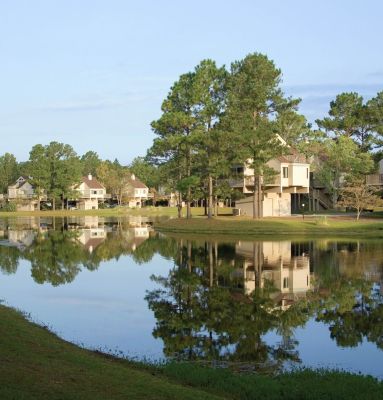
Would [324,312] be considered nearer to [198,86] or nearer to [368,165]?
[198,86]

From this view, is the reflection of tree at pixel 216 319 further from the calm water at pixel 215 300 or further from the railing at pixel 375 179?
the railing at pixel 375 179

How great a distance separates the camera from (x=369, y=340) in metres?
16.3

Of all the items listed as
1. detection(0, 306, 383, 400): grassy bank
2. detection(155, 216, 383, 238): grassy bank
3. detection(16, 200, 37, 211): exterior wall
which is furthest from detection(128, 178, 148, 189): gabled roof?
detection(0, 306, 383, 400): grassy bank

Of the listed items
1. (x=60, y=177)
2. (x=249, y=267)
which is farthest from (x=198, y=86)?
(x=60, y=177)

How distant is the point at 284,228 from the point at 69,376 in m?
43.4

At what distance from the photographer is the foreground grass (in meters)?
9.04

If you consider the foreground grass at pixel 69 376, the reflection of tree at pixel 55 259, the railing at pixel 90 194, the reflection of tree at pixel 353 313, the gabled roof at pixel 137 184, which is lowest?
the reflection of tree at pixel 353 313

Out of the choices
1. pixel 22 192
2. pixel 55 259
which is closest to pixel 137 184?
pixel 22 192

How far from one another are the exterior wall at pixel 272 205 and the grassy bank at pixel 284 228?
13.6 metres

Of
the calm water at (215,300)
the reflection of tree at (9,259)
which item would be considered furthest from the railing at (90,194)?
the calm water at (215,300)

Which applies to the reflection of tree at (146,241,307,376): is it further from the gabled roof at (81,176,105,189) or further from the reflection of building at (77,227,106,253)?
the gabled roof at (81,176,105,189)

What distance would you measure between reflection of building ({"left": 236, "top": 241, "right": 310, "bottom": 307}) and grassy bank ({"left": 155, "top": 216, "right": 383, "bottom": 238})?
329 inches

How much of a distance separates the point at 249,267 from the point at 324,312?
11.3 metres

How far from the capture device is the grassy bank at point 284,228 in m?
50.6
